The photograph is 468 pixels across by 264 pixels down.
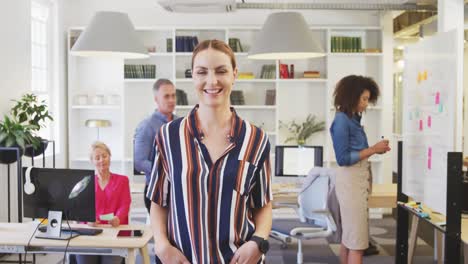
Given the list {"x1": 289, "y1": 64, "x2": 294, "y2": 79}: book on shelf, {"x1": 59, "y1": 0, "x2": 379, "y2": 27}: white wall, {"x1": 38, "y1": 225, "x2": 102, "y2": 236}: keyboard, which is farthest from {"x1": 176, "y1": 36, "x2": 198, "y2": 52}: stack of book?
{"x1": 38, "y1": 225, "x2": 102, "y2": 236}: keyboard

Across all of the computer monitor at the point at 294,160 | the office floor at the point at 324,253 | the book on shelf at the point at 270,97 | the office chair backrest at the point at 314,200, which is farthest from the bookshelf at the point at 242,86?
the office chair backrest at the point at 314,200

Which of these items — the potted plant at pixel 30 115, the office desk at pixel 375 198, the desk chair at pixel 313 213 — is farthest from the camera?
the potted plant at pixel 30 115

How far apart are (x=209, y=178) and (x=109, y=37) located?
3.17 m

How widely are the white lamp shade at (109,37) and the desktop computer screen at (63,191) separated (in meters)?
1.35

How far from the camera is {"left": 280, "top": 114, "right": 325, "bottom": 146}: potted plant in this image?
8327 mm

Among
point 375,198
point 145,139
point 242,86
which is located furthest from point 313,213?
point 242,86

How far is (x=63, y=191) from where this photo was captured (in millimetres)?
3629

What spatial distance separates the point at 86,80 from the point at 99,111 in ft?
1.58

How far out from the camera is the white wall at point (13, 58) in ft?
20.0

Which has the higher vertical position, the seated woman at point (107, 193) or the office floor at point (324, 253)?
the seated woman at point (107, 193)

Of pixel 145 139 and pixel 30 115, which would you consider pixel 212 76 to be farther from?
pixel 30 115

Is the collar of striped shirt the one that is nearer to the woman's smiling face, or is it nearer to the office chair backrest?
the woman's smiling face

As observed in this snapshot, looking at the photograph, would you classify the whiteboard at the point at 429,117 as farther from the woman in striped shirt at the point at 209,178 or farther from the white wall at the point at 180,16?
the white wall at the point at 180,16

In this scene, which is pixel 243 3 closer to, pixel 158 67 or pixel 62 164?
pixel 158 67
